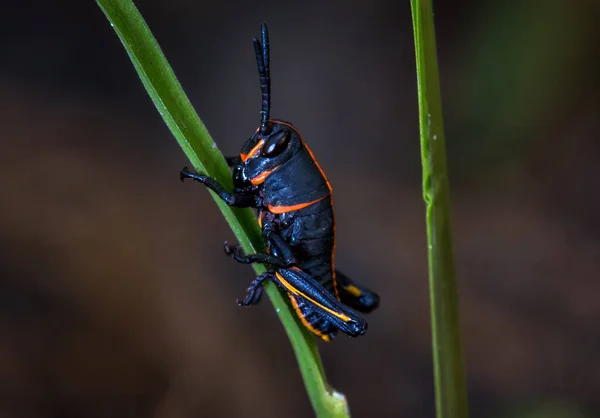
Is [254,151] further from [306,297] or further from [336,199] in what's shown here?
[336,199]

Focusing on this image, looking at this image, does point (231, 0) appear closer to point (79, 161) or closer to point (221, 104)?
point (221, 104)

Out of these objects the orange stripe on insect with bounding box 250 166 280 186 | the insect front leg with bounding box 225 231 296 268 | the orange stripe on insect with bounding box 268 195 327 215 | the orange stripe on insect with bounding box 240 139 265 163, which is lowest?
the insect front leg with bounding box 225 231 296 268

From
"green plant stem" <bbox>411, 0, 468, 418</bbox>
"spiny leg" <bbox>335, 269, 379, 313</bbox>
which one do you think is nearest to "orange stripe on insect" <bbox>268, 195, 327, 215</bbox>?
"spiny leg" <bbox>335, 269, 379, 313</bbox>

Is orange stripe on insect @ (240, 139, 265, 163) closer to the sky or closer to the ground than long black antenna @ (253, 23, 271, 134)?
closer to the ground

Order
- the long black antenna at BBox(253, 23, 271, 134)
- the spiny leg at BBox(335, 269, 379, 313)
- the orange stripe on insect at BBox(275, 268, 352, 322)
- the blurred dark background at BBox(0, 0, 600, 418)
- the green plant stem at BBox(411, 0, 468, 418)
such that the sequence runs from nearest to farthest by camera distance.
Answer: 1. the green plant stem at BBox(411, 0, 468, 418)
2. the long black antenna at BBox(253, 23, 271, 134)
3. the orange stripe on insect at BBox(275, 268, 352, 322)
4. the spiny leg at BBox(335, 269, 379, 313)
5. the blurred dark background at BBox(0, 0, 600, 418)

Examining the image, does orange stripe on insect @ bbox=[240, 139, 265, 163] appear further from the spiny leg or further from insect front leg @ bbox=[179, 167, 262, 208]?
the spiny leg

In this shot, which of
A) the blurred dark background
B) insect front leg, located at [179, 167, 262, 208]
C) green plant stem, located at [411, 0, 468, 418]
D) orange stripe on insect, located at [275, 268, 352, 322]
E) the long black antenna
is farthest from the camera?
the blurred dark background

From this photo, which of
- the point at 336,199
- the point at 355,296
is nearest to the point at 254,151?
the point at 355,296
